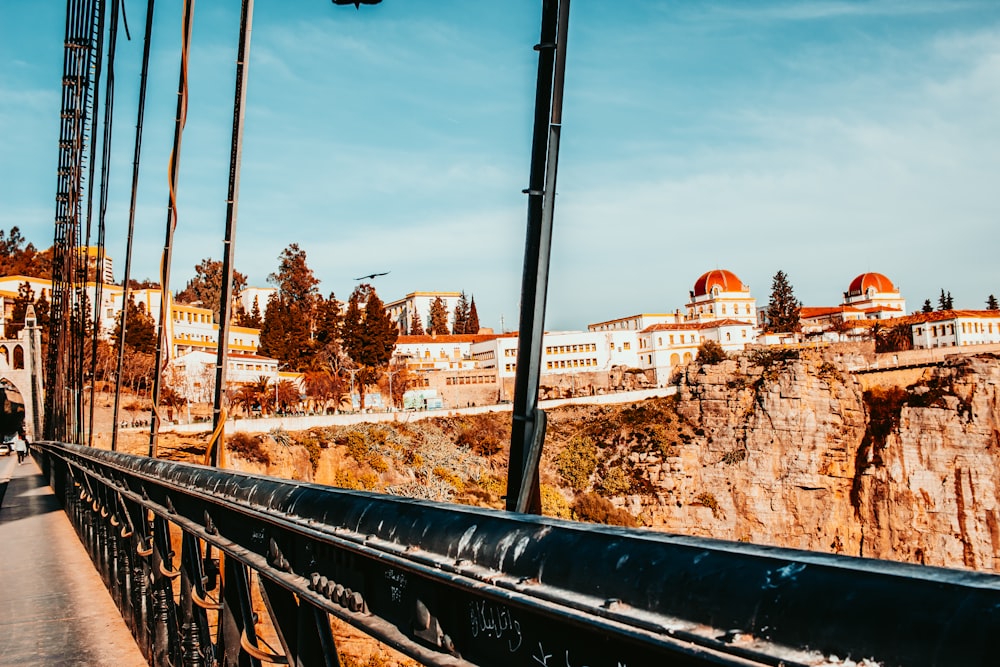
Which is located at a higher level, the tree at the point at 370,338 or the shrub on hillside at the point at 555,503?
the tree at the point at 370,338

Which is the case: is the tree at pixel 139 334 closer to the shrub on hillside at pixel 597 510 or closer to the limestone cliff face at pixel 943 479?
the shrub on hillside at pixel 597 510

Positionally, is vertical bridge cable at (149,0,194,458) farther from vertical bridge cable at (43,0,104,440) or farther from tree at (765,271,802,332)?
tree at (765,271,802,332)

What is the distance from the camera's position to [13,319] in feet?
228

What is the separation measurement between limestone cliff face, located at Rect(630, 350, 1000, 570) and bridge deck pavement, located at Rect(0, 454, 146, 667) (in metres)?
48.3

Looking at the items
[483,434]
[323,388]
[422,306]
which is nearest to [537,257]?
[483,434]

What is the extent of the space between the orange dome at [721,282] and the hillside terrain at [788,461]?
1329 inches

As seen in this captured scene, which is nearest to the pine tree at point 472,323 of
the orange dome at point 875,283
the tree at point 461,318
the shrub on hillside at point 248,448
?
the tree at point 461,318

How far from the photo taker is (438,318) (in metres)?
109

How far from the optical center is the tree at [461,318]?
10744cm

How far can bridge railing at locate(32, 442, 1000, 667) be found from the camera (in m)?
0.95

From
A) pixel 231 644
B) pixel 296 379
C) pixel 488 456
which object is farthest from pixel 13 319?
pixel 231 644

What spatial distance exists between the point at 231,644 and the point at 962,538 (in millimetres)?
59869

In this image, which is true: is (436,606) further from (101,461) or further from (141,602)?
→ (101,461)

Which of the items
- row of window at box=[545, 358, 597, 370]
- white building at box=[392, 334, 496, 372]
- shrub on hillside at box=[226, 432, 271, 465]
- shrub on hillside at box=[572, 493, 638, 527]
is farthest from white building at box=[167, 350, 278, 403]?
row of window at box=[545, 358, 597, 370]
